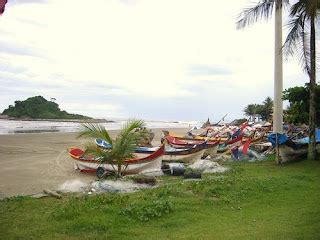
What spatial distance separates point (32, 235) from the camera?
6.02 m

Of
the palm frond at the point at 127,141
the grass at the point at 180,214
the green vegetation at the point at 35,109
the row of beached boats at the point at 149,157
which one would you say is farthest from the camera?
the green vegetation at the point at 35,109

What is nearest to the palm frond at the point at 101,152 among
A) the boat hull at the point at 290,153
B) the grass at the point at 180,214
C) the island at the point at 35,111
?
the grass at the point at 180,214

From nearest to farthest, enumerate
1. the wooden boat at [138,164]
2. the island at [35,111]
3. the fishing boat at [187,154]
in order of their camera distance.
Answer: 1. the wooden boat at [138,164]
2. the fishing boat at [187,154]
3. the island at [35,111]

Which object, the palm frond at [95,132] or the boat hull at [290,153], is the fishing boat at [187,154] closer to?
the boat hull at [290,153]

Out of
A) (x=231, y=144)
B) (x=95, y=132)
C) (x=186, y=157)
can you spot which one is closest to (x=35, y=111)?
(x=231, y=144)

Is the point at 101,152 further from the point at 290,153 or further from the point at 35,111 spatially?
the point at 35,111

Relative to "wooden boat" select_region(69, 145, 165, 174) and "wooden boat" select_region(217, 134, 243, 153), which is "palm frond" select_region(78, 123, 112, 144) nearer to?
"wooden boat" select_region(69, 145, 165, 174)

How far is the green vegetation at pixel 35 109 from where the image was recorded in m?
87.1

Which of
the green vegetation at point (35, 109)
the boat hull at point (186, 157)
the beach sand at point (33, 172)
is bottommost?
the beach sand at point (33, 172)

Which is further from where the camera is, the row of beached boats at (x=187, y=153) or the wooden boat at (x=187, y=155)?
the wooden boat at (x=187, y=155)

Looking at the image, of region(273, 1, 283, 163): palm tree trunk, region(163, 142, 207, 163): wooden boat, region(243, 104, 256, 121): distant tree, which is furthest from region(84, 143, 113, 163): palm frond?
region(243, 104, 256, 121): distant tree

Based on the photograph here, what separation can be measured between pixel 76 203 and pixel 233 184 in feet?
13.0

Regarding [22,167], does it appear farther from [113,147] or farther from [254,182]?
[254,182]

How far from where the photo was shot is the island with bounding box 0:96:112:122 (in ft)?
284
